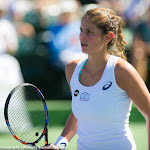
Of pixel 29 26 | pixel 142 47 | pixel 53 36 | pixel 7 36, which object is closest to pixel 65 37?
pixel 53 36

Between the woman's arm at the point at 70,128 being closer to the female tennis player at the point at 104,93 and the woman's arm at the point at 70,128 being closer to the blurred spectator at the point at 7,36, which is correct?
the female tennis player at the point at 104,93

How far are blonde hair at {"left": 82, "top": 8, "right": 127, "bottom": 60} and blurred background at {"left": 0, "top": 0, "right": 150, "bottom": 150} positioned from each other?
4.27m

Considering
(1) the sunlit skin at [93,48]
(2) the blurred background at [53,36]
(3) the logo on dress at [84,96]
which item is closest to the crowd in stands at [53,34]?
(2) the blurred background at [53,36]

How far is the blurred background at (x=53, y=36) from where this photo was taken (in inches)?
307

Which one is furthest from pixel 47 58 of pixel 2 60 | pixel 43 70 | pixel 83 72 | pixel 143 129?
pixel 83 72

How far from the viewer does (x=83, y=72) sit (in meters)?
3.09

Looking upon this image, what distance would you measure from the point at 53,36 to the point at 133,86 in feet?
17.6

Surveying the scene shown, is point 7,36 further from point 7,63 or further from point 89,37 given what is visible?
point 89,37

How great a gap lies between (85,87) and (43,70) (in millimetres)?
5277

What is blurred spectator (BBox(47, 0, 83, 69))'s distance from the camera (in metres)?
7.77

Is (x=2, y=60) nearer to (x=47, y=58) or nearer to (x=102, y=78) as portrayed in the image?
(x=47, y=58)

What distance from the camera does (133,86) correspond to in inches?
110

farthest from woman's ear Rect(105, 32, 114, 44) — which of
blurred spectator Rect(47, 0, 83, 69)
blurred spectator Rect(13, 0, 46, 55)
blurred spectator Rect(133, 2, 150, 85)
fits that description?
blurred spectator Rect(13, 0, 46, 55)

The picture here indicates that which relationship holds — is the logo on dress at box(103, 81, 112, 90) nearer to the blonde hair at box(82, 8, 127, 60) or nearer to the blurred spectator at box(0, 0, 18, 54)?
the blonde hair at box(82, 8, 127, 60)
